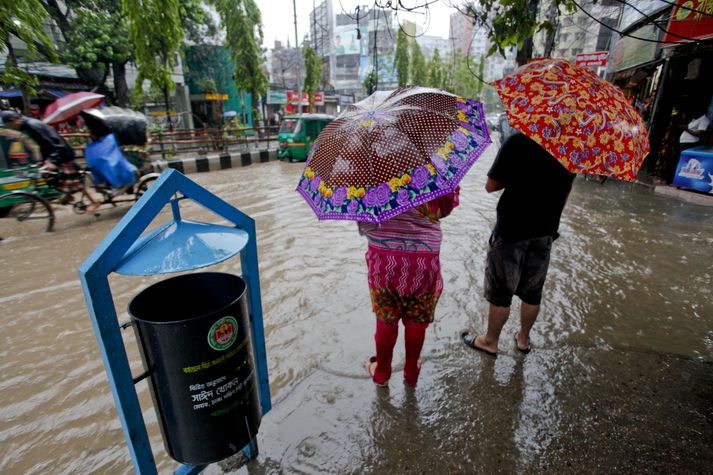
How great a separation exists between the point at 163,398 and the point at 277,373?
1392 millimetres

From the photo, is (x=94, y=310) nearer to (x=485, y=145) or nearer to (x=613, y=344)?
(x=485, y=145)

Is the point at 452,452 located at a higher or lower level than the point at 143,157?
lower

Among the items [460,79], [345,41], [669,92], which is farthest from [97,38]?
[345,41]

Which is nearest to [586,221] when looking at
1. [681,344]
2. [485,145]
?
[681,344]

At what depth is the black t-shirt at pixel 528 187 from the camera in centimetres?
224

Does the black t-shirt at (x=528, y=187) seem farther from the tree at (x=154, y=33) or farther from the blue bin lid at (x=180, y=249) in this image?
the tree at (x=154, y=33)

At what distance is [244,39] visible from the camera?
1723cm

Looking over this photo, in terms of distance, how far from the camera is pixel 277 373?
2830 millimetres

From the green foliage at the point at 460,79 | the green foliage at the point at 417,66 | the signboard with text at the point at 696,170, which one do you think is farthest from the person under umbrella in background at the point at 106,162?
the green foliage at the point at 460,79

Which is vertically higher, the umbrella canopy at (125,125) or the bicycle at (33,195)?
the umbrella canopy at (125,125)

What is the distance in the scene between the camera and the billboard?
63.7 meters

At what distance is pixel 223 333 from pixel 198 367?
0.15 metres

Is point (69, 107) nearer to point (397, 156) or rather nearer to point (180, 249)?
point (180, 249)

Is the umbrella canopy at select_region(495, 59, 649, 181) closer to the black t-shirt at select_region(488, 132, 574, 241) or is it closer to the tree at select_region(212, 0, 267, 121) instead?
the black t-shirt at select_region(488, 132, 574, 241)
